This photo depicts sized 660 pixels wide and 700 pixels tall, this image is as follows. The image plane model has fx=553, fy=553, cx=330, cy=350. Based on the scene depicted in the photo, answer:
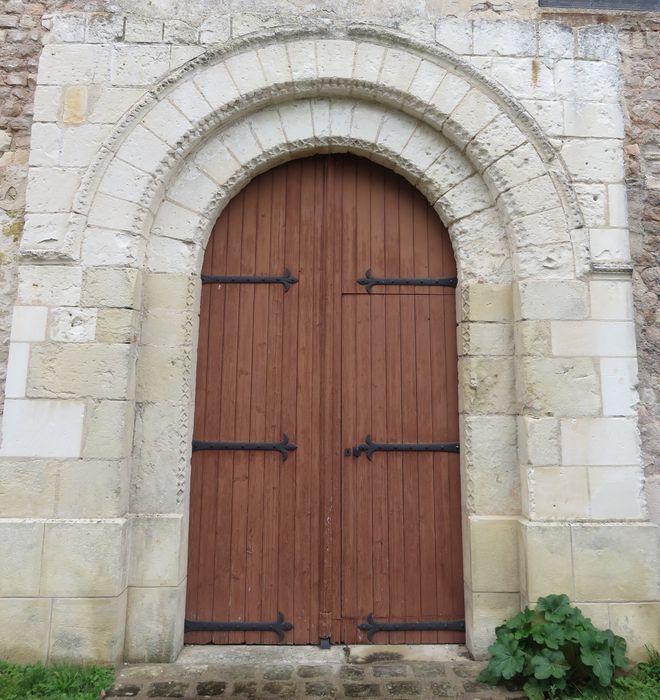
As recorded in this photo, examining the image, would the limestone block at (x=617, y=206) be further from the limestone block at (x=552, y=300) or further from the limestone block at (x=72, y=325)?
the limestone block at (x=72, y=325)

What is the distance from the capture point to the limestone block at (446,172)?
342 cm

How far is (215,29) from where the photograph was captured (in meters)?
3.37

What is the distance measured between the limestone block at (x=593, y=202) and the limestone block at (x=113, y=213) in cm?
260

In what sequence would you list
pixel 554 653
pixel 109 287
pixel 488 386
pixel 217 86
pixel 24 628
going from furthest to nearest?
→ 1. pixel 217 86
2. pixel 488 386
3. pixel 109 287
4. pixel 24 628
5. pixel 554 653

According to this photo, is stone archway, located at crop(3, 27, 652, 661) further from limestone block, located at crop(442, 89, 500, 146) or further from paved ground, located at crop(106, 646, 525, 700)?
paved ground, located at crop(106, 646, 525, 700)

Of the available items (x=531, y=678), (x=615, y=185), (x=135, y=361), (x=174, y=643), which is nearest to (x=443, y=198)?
(x=615, y=185)

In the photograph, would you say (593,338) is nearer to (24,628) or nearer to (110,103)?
(110,103)

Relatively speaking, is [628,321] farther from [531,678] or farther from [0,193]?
[0,193]

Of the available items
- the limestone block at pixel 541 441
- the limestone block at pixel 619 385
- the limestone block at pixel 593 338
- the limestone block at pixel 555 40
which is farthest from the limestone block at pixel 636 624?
the limestone block at pixel 555 40

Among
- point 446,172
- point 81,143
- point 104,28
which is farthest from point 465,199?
point 104,28

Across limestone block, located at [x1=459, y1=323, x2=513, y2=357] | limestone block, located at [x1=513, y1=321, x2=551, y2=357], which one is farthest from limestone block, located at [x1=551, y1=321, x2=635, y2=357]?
limestone block, located at [x1=459, y1=323, x2=513, y2=357]

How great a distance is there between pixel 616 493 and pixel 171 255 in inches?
113

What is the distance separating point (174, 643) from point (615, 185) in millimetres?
3617

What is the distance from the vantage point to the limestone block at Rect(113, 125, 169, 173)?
3.24 m
